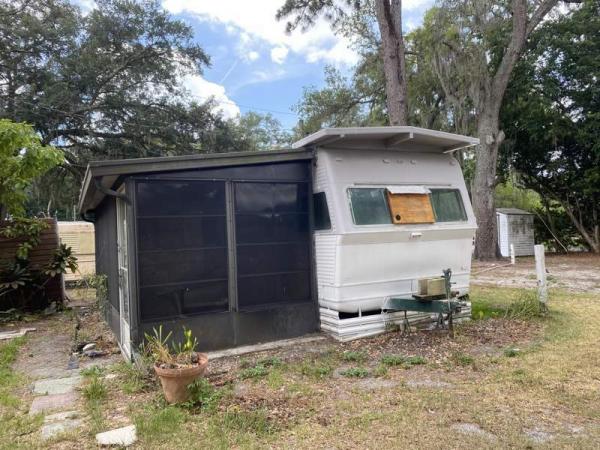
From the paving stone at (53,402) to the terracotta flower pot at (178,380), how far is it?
0.90 m

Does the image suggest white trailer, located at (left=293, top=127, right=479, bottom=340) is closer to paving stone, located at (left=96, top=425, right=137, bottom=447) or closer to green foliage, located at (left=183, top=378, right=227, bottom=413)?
green foliage, located at (left=183, top=378, right=227, bottom=413)

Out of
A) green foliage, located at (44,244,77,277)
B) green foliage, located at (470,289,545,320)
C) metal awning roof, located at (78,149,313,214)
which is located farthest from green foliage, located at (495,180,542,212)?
green foliage, located at (44,244,77,277)

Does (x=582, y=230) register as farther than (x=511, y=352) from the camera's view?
Yes

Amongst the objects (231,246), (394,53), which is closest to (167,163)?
(231,246)

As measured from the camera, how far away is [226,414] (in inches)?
124

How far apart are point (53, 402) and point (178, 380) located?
1233 millimetres

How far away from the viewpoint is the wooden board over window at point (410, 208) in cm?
545

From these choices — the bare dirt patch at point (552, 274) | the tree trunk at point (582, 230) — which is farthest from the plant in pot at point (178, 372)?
the tree trunk at point (582, 230)

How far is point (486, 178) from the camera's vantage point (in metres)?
14.1

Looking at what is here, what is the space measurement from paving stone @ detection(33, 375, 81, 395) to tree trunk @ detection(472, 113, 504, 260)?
12914 millimetres

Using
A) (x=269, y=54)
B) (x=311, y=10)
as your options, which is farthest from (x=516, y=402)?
(x=269, y=54)

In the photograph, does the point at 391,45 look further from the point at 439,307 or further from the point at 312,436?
the point at 312,436

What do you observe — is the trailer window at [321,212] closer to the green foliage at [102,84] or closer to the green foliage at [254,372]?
the green foliage at [254,372]

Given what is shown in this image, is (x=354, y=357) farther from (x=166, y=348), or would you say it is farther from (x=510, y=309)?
(x=510, y=309)
